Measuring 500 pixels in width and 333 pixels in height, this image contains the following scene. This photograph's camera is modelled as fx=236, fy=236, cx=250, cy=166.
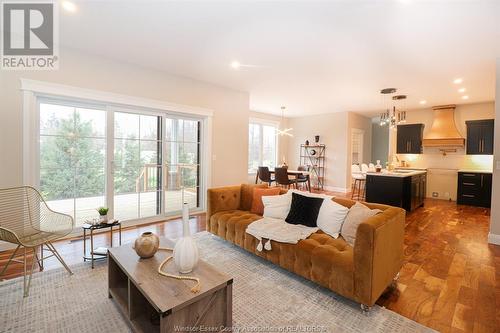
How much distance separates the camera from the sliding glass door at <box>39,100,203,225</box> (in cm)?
336

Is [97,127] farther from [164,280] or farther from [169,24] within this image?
[164,280]

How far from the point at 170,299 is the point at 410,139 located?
26.5ft

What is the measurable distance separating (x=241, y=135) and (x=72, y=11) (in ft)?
11.8

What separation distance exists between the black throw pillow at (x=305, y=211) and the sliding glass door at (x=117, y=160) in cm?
263

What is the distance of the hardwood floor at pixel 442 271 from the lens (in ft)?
6.22

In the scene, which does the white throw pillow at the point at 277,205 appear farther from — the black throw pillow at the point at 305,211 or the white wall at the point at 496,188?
the white wall at the point at 496,188

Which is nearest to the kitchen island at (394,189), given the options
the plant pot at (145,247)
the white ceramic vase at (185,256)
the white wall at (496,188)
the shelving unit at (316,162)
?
the white wall at (496,188)

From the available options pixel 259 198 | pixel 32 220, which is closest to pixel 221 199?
pixel 259 198

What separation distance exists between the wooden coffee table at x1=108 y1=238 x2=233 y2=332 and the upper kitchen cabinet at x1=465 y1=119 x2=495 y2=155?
771 cm

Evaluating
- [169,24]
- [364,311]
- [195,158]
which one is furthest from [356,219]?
[195,158]

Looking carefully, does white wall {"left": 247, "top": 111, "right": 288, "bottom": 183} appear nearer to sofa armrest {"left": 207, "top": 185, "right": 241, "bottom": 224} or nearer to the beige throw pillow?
sofa armrest {"left": 207, "top": 185, "right": 241, "bottom": 224}

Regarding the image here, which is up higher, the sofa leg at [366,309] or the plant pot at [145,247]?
the plant pot at [145,247]
